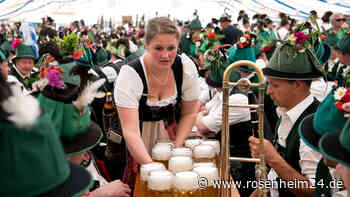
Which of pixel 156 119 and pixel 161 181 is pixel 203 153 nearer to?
pixel 161 181

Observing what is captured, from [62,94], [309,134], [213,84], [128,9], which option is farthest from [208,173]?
[128,9]

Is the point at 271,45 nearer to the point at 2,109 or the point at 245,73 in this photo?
the point at 245,73

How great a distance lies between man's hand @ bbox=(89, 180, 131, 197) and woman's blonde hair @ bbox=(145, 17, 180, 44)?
2.83 ft

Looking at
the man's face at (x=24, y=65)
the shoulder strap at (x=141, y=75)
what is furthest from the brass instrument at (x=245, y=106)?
the man's face at (x=24, y=65)

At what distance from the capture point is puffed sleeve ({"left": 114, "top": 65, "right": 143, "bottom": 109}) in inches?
91.1

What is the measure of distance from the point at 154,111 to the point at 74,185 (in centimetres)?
145

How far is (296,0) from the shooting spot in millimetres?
9961

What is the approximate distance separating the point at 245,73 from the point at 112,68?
1.85 meters

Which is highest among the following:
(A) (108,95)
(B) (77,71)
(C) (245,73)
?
(B) (77,71)

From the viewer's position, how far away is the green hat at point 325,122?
4.71 feet

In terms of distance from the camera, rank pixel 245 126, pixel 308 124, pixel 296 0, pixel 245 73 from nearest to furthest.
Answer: pixel 308 124
pixel 245 126
pixel 245 73
pixel 296 0

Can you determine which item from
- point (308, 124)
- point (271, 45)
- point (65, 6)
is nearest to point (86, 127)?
point (308, 124)

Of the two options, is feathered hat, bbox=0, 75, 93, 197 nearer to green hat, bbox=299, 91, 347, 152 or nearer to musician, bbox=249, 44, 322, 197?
green hat, bbox=299, 91, 347, 152

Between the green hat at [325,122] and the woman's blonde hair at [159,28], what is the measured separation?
990mm
